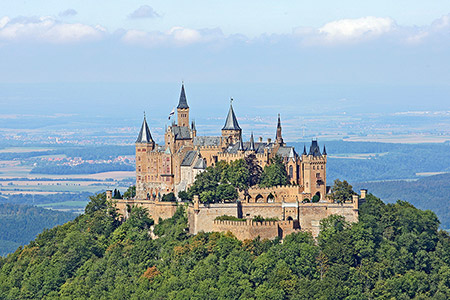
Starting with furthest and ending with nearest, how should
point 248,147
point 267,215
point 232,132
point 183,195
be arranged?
point 232,132, point 248,147, point 183,195, point 267,215

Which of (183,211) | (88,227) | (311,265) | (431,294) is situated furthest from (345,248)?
(88,227)

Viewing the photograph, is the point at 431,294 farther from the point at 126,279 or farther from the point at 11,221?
the point at 11,221

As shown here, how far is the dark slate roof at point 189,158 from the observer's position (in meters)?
89.4

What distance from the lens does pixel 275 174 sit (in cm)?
8575

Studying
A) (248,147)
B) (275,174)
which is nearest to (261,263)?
(275,174)

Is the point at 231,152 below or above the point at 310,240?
above

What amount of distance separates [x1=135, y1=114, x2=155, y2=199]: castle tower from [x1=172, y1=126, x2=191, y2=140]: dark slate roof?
8.39ft

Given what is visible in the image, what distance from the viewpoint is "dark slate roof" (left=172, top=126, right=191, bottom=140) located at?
301 feet

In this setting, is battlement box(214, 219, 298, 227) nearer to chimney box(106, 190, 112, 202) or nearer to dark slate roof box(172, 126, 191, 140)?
dark slate roof box(172, 126, 191, 140)

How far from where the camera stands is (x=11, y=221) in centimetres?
18338

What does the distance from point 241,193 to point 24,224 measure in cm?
9996

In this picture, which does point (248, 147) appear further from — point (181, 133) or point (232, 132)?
point (181, 133)

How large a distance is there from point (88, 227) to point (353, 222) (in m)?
24.9

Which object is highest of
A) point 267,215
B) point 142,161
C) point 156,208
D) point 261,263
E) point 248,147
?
point 248,147
